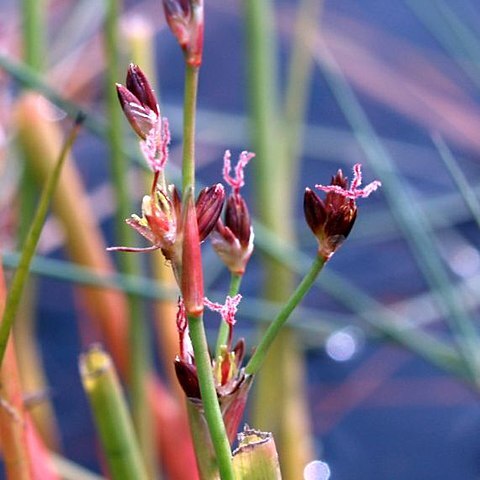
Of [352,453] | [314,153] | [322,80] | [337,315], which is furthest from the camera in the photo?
[322,80]

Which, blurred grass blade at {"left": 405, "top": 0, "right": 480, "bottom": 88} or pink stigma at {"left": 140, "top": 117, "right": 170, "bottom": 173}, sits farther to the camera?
blurred grass blade at {"left": 405, "top": 0, "right": 480, "bottom": 88}

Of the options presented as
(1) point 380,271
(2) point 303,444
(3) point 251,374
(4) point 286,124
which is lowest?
(3) point 251,374

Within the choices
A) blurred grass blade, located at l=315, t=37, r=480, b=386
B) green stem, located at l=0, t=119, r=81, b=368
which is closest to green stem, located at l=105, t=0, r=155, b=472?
blurred grass blade, located at l=315, t=37, r=480, b=386

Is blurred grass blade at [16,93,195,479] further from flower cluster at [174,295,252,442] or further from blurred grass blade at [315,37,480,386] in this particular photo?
flower cluster at [174,295,252,442]

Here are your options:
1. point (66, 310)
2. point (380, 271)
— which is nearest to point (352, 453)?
point (380, 271)

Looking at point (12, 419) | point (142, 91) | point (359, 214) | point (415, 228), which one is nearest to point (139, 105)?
point (142, 91)

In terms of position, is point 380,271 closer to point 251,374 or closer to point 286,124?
point 286,124

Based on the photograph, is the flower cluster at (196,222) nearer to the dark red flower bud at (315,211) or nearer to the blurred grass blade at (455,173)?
the dark red flower bud at (315,211)
